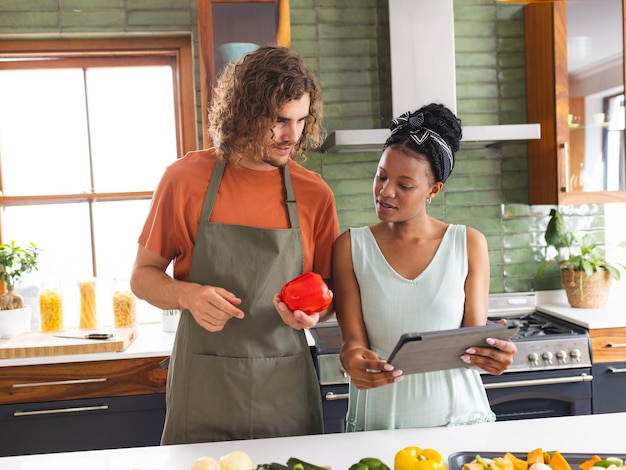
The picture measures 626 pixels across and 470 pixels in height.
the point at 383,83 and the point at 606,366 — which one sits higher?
the point at 383,83

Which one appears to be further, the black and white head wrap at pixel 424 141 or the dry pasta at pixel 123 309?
the dry pasta at pixel 123 309

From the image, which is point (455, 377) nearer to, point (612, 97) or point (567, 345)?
point (567, 345)

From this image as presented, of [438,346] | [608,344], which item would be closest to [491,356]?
[438,346]

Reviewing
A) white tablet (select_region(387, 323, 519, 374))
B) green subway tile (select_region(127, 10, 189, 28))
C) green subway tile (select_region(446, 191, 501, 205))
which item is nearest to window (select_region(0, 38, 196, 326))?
green subway tile (select_region(127, 10, 189, 28))

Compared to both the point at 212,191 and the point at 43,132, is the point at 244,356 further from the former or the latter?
the point at 43,132

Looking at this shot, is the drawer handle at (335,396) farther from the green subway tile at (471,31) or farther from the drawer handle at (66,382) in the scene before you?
the green subway tile at (471,31)

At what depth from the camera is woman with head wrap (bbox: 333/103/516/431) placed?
1596 mm

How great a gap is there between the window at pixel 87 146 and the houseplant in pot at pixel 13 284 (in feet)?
1.09

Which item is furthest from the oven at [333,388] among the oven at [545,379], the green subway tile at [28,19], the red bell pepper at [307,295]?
the green subway tile at [28,19]

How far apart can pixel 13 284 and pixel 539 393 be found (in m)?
2.30

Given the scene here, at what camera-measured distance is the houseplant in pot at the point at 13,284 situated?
2.83m

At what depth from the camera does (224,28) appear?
2869 millimetres

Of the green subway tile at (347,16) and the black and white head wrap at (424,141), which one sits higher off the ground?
the green subway tile at (347,16)

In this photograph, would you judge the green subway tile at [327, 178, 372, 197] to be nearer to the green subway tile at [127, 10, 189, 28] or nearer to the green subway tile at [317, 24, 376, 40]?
the green subway tile at [317, 24, 376, 40]
